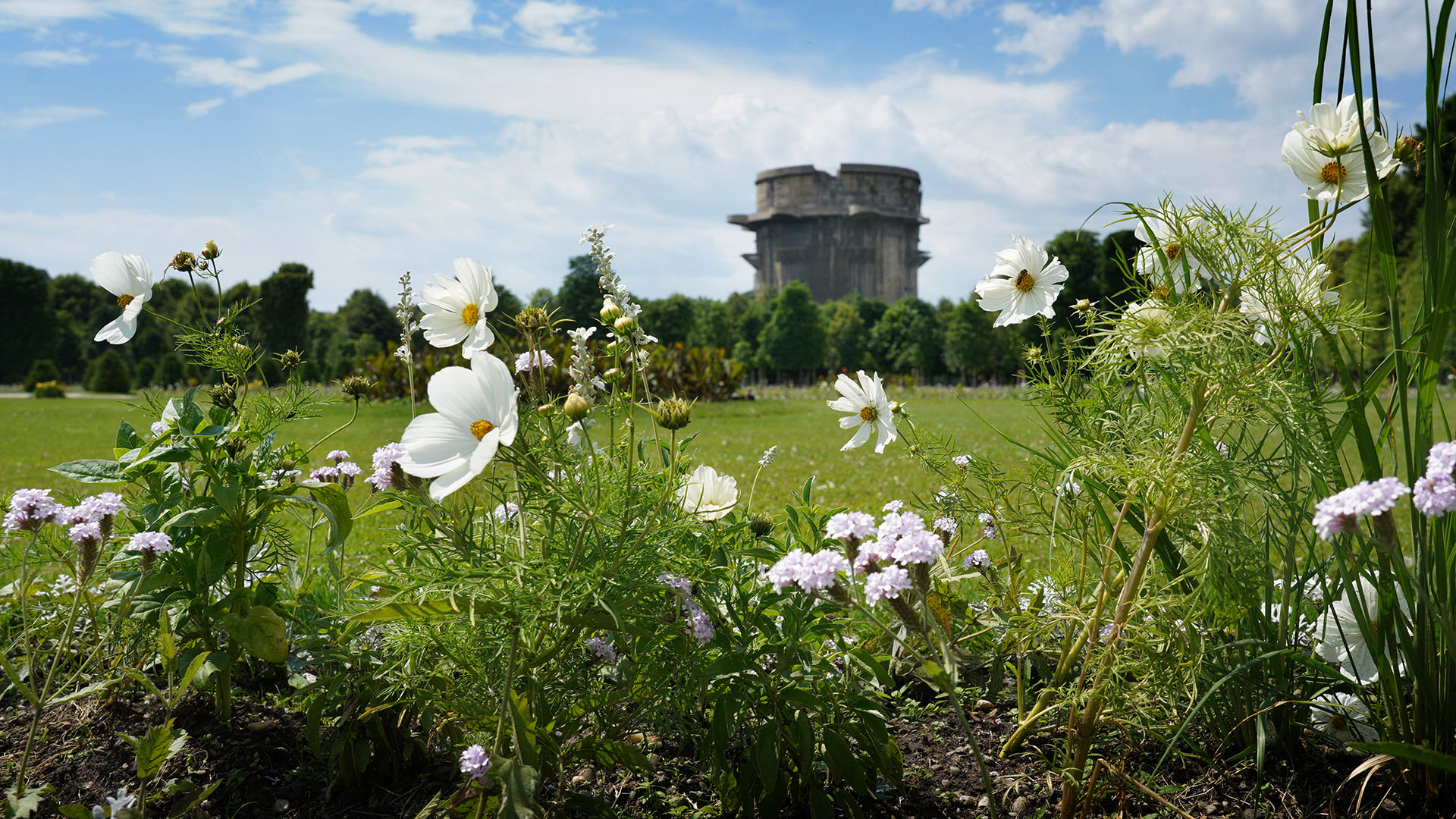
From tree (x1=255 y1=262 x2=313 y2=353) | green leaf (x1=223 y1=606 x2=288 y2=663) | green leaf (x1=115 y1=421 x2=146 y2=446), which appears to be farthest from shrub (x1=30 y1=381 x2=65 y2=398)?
green leaf (x1=223 y1=606 x2=288 y2=663)

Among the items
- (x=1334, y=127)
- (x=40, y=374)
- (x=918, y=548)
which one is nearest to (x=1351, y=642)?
(x=1334, y=127)

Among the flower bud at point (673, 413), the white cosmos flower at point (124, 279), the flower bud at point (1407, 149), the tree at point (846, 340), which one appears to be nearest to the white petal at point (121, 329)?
the white cosmos flower at point (124, 279)

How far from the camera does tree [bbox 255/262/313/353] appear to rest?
100 feet

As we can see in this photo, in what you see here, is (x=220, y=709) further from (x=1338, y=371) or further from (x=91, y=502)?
(x=1338, y=371)

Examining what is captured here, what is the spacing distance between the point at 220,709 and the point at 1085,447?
5.40 ft

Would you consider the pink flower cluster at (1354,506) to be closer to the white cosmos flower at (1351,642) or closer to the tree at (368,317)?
the white cosmos flower at (1351,642)

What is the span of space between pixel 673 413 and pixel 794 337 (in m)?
42.5

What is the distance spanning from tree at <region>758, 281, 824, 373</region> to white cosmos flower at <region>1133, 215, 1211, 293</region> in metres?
41.8

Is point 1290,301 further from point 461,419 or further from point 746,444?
point 746,444

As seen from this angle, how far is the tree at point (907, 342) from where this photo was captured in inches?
1678

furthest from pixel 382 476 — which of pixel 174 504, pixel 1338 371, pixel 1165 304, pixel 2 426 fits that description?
pixel 2 426

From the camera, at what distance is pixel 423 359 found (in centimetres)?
1371

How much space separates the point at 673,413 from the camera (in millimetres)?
1238

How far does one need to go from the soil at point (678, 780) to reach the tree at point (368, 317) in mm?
40957
